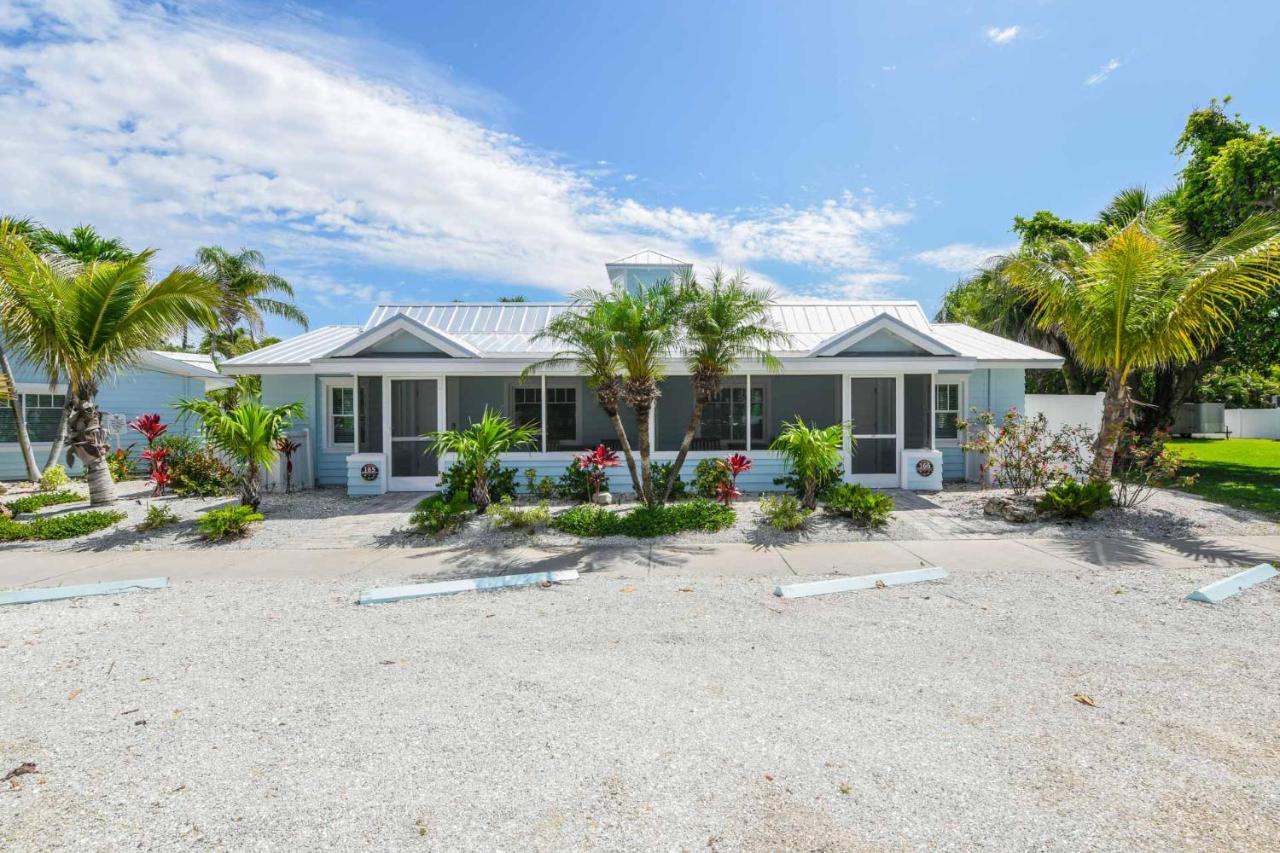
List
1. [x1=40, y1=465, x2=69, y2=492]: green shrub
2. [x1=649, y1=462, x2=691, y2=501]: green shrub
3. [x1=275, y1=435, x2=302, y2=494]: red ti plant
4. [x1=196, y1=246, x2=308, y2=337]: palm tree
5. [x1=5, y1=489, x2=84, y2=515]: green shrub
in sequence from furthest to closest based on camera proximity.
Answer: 1. [x1=196, y1=246, x2=308, y2=337]: palm tree
2. [x1=40, y1=465, x2=69, y2=492]: green shrub
3. [x1=275, y1=435, x2=302, y2=494]: red ti plant
4. [x1=649, y1=462, x2=691, y2=501]: green shrub
5. [x1=5, y1=489, x2=84, y2=515]: green shrub

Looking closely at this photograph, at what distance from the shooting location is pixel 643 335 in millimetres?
8797

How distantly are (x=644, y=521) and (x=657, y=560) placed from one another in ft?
4.69

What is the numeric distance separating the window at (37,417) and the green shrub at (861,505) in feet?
64.4

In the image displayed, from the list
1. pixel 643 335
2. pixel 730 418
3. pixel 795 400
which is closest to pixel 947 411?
pixel 795 400

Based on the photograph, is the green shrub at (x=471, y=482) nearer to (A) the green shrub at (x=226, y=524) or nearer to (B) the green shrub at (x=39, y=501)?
(A) the green shrub at (x=226, y=524)

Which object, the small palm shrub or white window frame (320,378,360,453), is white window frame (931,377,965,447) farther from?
white window frame (320,378,360,453)

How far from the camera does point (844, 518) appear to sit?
9219 millimetres

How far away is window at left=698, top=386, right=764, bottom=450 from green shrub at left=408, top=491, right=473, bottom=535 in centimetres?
801

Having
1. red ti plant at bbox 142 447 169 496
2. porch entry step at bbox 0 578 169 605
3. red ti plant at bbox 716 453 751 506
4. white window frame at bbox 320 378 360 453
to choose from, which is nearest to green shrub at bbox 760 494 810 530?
red ti plant at bbox 716 453 751 506

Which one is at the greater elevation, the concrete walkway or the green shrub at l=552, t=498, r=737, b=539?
the green shrub at l=552, t=498, r=737, b=539

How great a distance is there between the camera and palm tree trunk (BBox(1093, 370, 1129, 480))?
986cm

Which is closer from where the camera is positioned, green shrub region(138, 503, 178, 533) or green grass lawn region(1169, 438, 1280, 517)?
green shrub region(138, 503, 178, 533)

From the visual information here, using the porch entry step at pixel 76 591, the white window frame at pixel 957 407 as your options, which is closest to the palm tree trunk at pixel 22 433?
the porch entry step at pixel 76 591

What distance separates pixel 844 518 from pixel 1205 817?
21.6 ft
